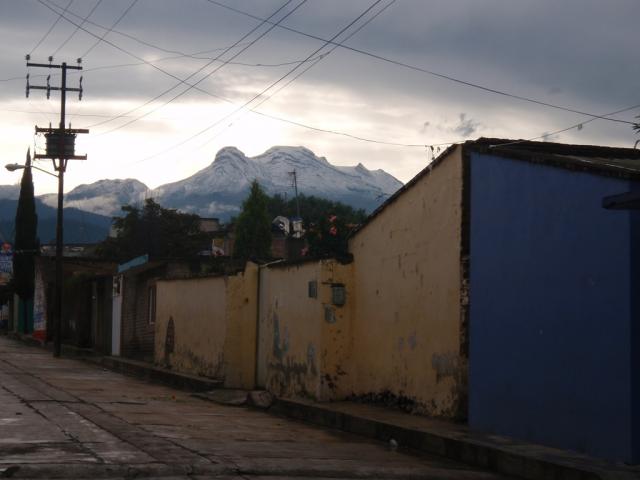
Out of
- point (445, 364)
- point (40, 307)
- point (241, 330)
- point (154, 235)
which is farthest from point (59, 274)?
point (154, 235)

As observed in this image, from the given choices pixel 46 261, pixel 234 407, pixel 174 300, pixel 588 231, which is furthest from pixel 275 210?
pixel 588 231

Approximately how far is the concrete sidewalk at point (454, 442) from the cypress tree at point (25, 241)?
45958 mm

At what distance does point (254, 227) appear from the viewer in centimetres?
7931

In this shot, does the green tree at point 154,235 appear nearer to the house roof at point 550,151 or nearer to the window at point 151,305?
the window at point 151,305

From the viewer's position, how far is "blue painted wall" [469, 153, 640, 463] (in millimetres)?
10648

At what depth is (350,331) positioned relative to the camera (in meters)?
18.5

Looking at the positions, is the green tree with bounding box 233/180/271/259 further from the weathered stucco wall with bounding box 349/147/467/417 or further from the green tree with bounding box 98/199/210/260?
the weathered stucco wall with bounding box 349/147/467/417

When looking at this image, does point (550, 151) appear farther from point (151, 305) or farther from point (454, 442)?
point (151, 305)

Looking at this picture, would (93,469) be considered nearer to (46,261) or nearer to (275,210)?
(46,261)

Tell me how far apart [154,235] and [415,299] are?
64594 mm

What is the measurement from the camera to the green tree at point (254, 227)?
78312 mm

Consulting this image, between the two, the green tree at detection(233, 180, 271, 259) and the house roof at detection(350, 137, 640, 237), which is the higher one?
the green tree at detection(233, 180, 271, 259)

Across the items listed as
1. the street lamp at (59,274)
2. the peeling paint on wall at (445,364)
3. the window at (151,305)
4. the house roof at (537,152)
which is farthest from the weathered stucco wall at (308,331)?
the street lamp at (59,274)

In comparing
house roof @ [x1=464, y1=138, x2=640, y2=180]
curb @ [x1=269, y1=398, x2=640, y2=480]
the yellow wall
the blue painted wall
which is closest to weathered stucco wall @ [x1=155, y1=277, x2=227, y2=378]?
the yellow wall
